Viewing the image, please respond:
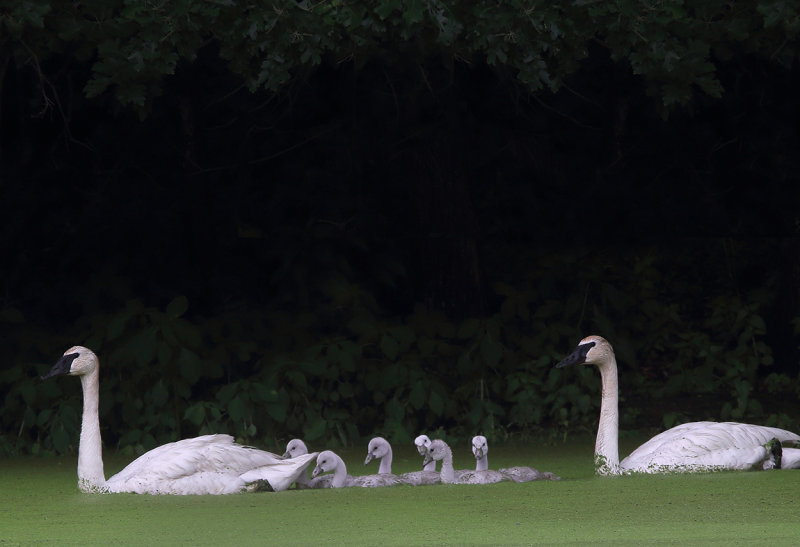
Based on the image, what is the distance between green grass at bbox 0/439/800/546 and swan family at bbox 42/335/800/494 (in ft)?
0.49

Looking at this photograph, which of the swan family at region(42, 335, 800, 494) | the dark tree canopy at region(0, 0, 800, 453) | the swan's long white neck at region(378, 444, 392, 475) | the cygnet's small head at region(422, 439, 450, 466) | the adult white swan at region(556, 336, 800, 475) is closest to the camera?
the swan family at region(42, 335, 800, 494)

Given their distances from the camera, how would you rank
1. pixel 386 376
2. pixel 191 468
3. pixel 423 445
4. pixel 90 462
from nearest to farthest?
1. pixel 191 468
2. pixel 90 462
3. pixel 423 445
4. pixel 386 376

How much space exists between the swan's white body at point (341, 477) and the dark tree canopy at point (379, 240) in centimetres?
238

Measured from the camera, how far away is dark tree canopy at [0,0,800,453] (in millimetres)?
12148

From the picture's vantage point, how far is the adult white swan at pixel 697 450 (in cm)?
Answer: 895

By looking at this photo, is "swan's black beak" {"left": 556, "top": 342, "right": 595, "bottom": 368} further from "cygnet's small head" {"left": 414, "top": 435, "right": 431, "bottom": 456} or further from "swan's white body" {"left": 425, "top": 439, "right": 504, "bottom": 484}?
"cygnet's small head" {"left": 414, "top": 435, "right": 431, "bottom": 456}

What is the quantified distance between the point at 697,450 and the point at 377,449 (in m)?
2.30

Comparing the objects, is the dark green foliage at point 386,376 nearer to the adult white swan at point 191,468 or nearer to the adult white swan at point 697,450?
the adult white swan at point 191,468

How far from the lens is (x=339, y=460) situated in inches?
360

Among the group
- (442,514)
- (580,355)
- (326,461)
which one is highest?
(580,355)

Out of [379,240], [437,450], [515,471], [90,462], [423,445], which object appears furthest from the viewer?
[379,240]

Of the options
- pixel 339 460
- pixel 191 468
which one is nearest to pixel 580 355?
pixel 339 460

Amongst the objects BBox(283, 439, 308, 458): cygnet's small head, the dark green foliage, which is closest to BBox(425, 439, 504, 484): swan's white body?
BBox(283, 439, 308, 458): cygnet's small head

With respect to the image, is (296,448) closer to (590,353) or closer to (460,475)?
(460,475)
